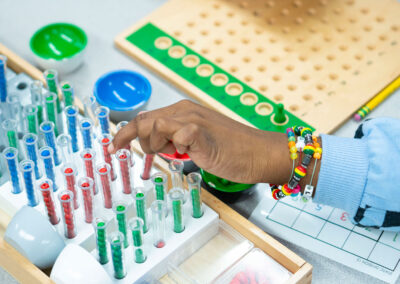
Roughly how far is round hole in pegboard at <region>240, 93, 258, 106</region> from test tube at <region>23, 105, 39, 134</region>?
0.36 metres

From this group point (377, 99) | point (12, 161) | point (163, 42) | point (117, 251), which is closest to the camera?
point (117, 251)

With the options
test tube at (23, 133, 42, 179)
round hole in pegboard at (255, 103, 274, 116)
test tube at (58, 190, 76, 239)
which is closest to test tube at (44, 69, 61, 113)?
test tube at (23, 133, 42, 179)

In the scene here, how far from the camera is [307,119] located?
1049 mm

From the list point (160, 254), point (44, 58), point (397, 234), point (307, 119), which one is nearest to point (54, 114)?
point (44, 58)

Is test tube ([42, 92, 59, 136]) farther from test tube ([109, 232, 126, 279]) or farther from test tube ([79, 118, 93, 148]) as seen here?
test tube ([109, 232, 126, 279])

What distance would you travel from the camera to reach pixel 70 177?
838 millimetres

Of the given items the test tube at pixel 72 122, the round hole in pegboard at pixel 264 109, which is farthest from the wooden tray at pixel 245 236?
the round hole in pegboard at pixel 264 109

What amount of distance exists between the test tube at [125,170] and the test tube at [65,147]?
0.08m

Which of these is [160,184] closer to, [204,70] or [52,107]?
[52,107]

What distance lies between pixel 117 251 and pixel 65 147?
213 millimetres

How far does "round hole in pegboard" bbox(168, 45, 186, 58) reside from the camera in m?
1.16

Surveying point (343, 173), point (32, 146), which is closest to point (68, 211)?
point (32, 146)

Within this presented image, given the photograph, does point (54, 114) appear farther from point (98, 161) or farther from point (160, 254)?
point (160, 254)

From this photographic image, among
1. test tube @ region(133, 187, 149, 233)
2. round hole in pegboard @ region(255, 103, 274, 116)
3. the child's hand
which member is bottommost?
round hole in pegboard @ region(255, 103, 274, 116)
